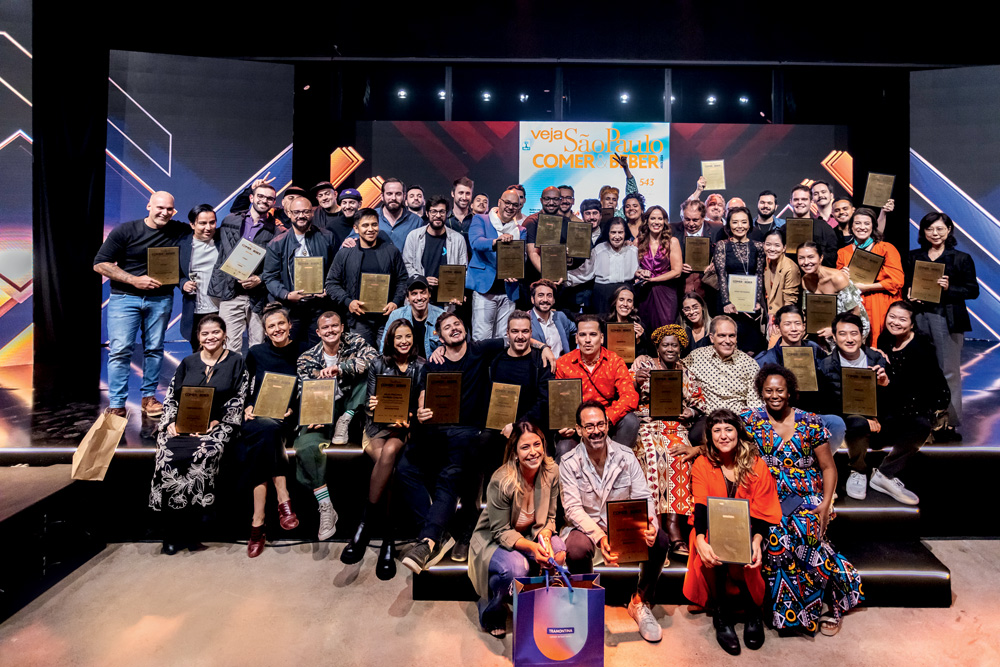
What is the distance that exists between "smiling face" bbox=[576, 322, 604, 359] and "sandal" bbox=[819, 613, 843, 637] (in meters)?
1.77

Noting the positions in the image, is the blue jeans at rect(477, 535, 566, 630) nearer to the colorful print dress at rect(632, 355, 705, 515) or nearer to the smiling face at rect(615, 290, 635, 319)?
the colorful print dress at rect(632, 355, 705, 515)

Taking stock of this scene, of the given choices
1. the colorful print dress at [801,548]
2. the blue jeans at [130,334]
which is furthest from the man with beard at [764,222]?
the blue jeans at [130,334]

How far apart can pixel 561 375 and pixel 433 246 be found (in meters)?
1.62

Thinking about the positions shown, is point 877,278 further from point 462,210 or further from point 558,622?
point 558,622

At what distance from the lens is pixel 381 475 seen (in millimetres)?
3359

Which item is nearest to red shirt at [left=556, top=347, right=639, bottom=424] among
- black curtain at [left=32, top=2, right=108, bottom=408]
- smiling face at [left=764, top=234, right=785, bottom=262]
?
smiling face at [left=764, top=234, right=785, bottom=262]

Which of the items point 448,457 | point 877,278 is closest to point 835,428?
point 877,278

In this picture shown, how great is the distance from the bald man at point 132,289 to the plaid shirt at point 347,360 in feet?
4.23

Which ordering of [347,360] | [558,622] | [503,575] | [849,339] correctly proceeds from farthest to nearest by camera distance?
[347,360]
[849,339]
[503,575]
[558,622]

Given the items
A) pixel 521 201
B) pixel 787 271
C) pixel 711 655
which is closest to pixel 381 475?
pixel 711 655

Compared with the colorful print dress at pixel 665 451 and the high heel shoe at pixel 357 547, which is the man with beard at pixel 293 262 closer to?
the high heel shoe at pixel 357 547

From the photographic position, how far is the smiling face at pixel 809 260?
4176 millimetres

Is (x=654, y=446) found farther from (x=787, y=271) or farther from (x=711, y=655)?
(x=787, y=271)

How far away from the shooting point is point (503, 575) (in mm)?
2748
